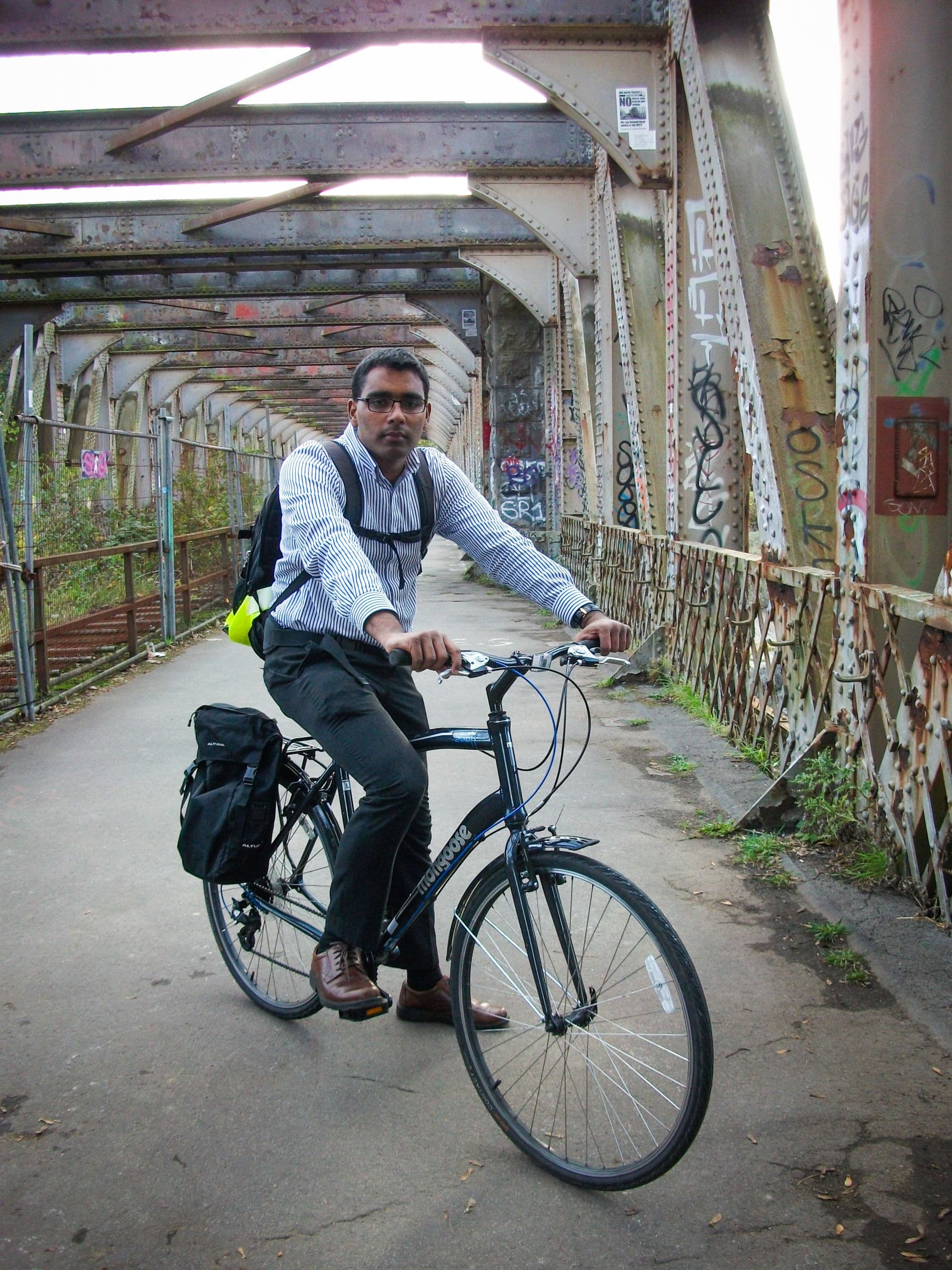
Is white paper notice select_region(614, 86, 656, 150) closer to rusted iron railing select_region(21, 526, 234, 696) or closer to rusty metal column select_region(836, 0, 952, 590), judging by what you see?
rusty metal column select_region(836, 0, 952, 590)

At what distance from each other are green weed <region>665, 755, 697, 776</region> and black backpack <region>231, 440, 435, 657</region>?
3473mm

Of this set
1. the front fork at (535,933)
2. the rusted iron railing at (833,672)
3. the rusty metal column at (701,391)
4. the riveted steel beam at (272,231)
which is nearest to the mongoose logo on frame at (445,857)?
the front fork at (535,933)

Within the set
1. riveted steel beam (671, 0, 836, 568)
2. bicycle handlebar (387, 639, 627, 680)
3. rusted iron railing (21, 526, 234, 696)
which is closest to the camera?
bicycle handlebar (387, 639, 627, 680)

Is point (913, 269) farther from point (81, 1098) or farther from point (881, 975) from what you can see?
point (81, 1098)

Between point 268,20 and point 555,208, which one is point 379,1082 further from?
point 555,208

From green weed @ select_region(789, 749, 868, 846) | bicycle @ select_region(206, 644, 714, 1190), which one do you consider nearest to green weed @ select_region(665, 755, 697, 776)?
green weed @ select_region(789, 749, 868, 846)

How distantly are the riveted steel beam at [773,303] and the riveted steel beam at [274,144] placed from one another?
18.9ft

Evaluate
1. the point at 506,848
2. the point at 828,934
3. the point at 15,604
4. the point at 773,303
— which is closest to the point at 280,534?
the point at 506,848

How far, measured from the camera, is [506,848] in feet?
9.64

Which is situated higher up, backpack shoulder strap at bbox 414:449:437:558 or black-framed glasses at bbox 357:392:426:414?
black-framed glasses at bbox 357:392:426:414

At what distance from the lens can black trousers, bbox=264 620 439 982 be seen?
305 centimetres

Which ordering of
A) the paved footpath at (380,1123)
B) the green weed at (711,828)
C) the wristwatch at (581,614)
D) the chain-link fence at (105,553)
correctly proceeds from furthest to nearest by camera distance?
the chain-link fence at (105,553) → the green weed at (711,828) → the wristwatch at (581,614) → the paved footpath at (380,1123)

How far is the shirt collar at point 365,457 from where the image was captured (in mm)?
3490

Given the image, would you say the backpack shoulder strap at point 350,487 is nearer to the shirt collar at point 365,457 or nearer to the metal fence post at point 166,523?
the shirt collar at point 365,457
